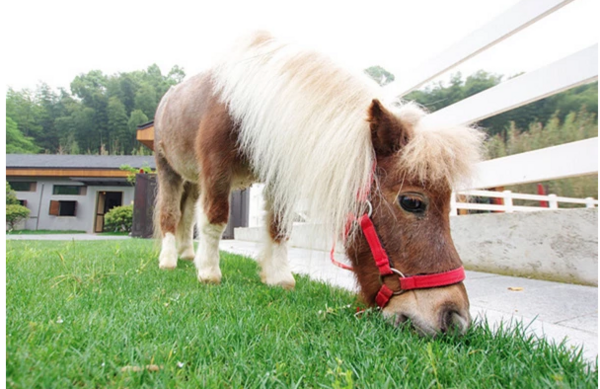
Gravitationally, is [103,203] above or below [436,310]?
above

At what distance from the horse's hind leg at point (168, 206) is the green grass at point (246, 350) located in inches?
57.0

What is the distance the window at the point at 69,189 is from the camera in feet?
48.4

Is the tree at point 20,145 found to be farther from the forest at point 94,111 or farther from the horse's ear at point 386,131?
the horse's ear at point 386,131

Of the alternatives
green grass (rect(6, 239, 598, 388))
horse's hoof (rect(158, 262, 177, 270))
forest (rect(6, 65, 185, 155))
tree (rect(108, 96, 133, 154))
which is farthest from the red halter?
tree (rect(108, 96, 133, 154))

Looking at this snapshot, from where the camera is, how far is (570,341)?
3.71 feet

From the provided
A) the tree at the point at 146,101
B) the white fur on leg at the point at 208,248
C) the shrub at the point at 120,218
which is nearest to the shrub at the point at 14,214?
the shrub at the point at 120,218

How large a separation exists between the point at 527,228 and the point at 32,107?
34487 millimetres

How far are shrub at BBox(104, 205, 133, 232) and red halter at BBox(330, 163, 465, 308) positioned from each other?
13176 millimetres

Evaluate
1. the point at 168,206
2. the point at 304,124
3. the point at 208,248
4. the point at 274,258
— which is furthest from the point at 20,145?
the point at 304,124

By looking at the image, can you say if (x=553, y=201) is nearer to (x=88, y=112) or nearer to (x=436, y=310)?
(x=436, y=310)

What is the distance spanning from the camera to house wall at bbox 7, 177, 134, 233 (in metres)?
14.0

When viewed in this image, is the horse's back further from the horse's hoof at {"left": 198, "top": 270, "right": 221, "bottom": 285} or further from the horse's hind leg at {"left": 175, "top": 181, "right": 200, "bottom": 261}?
the horse's hoof at {"left": 198, "top": 270, "right": 221, "bottom": 285}

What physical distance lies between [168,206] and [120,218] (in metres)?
11.3

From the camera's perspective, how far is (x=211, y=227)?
6.88ft
